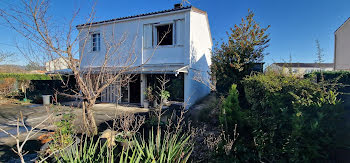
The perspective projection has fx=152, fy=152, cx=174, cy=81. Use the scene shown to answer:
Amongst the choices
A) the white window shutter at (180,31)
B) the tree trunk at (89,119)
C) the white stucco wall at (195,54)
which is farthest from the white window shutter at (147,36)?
the tree trunk at (89,119)

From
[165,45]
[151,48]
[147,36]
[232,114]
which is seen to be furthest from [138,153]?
[147,36]

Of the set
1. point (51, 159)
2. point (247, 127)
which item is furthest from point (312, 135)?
point (51, 159)

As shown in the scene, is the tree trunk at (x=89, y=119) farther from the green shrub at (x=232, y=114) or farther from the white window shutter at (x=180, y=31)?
the white window shutter at (x=180, y=31)

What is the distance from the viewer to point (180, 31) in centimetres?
1514

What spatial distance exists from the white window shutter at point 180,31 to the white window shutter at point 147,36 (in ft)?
9.59

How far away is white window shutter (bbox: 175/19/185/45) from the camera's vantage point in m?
15.1

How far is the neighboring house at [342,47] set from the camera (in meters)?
10.9

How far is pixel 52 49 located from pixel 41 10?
5.25 ft

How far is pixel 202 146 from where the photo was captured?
6.57m

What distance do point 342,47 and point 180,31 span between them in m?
13.1

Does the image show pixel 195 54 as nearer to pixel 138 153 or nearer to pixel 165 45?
pixel 165 45

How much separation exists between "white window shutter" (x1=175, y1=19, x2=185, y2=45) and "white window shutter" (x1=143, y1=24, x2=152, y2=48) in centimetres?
292

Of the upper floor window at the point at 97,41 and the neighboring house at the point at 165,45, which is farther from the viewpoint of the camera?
the upper floor window at the point at 97,41

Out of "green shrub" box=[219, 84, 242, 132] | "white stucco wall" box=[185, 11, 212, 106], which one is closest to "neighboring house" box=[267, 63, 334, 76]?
"green shrub" box=[219, 84, 242, 132]
